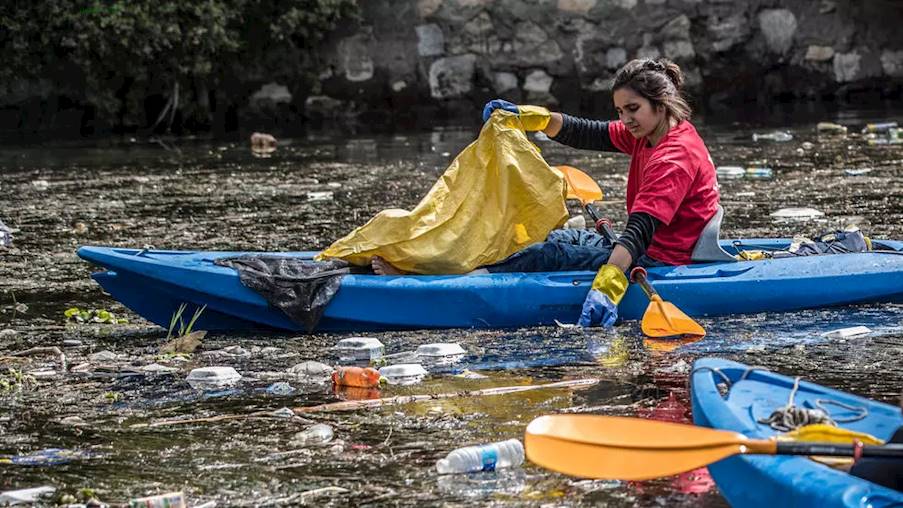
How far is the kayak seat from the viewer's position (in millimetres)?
6344

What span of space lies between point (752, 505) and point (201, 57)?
41.4ft

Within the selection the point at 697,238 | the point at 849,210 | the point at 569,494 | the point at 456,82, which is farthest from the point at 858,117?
the point at 569,494

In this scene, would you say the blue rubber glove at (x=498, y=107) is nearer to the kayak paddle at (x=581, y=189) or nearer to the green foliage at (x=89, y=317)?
the kayak paddle at (x=581, y=189)

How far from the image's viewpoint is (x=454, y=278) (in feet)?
20.5

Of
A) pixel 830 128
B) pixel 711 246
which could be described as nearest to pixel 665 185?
pixel 711 246

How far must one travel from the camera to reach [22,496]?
13.2 feet

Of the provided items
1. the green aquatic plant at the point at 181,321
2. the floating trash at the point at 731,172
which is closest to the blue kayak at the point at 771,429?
the green aquatic plant at the point at 181,321

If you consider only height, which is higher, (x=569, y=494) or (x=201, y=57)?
(x=201, y=57)

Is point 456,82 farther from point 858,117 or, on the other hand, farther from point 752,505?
point 752,505

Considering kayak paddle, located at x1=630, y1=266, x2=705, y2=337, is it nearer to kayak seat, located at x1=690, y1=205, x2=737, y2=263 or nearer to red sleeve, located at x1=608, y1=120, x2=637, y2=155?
kayak seat, located at x1=690, y1=205, x2=737, y2=263

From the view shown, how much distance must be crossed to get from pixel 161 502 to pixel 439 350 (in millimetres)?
2066

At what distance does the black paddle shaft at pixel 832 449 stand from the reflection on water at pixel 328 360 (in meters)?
0.64

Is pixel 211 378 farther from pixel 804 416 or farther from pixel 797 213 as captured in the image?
pixel 797 213

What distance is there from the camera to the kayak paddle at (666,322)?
584 centimetres
